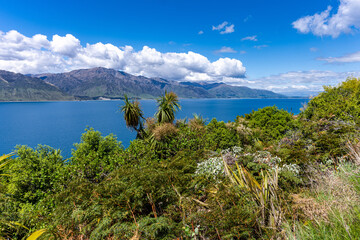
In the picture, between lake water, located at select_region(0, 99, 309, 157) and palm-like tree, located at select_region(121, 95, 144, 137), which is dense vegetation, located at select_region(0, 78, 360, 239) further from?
lake water, located at select_region(0, 99, 309, 157)

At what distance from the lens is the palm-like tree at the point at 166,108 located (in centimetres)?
1446

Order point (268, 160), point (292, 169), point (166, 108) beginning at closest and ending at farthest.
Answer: point (292, 169) < point (268, 160) < point (166, 108)

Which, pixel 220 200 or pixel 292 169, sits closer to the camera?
pixel 220 200

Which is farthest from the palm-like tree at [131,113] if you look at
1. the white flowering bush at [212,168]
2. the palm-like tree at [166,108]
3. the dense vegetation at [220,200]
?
the white flowering bush at [212,168]

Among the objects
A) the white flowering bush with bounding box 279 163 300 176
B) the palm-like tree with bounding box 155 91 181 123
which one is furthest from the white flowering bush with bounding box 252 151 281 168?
the palm-like tree with bounding box 155 91 181 123

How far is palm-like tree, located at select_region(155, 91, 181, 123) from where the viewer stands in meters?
14.5

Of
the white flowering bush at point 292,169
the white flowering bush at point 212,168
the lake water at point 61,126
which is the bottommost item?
the lake water at point 61,126

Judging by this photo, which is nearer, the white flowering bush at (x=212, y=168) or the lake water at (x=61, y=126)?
the white flowering bush at (x=212, y=168)

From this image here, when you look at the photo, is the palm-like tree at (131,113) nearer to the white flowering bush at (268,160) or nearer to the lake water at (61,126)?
the lake water at (61,126)

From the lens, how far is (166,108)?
47.8 ft

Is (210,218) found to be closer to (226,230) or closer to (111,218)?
(226,230)

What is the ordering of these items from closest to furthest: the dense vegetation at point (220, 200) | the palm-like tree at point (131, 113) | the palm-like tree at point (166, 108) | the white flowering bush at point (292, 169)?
the dense vegetation at point (220, 200) → the white flowering bush at point (292, 169) → the palm-like tree at point (131, 113) → the palm-like tree at point (166, 108)

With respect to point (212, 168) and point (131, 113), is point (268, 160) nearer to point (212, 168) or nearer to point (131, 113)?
point (212, 168)

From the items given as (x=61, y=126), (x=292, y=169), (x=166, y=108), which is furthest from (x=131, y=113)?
(x=61, y=126)
